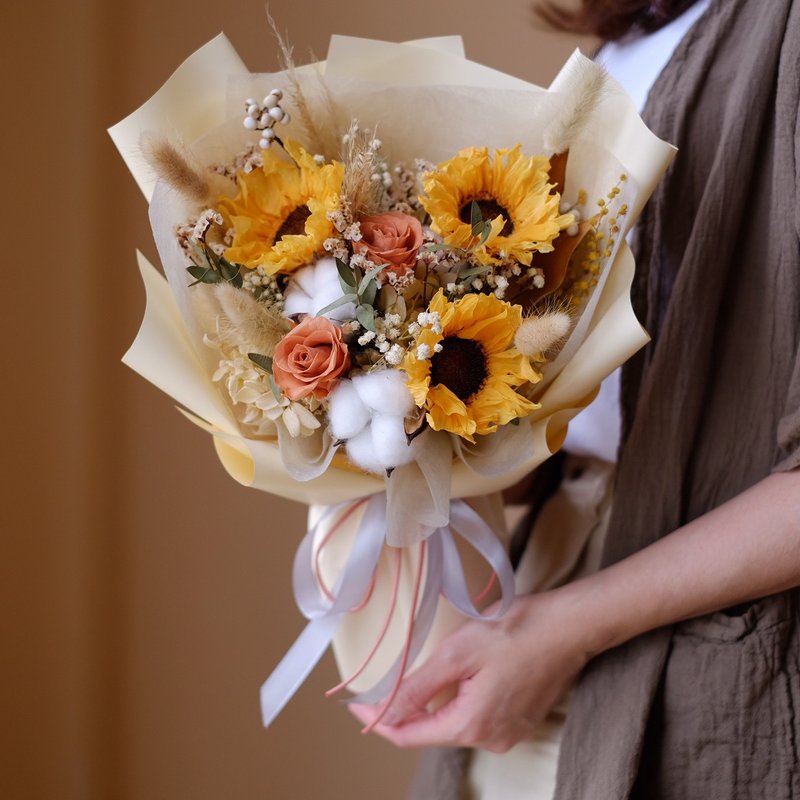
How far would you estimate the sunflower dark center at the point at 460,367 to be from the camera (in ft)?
1.95

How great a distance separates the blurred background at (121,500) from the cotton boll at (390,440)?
750mm

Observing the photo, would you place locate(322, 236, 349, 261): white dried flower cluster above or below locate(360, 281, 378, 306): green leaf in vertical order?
above

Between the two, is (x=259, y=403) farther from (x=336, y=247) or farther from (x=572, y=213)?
(x=572, y=213)

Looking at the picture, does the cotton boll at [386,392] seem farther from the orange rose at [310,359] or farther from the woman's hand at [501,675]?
the woman's hand at [501,675]

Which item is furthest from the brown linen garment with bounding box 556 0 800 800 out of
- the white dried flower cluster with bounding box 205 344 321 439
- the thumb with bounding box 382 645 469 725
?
the white dried flower cluster with bounding box 205 344 321 439

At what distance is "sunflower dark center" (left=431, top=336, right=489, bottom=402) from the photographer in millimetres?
595

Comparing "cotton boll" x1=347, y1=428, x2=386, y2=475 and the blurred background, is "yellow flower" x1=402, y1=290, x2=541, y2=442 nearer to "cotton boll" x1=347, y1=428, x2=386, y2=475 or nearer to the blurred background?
"cotton boll" x1=347, y1=428, x2=386, y2=475

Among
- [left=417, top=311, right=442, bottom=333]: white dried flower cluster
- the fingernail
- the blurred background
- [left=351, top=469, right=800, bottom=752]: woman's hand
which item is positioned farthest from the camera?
the blurred background

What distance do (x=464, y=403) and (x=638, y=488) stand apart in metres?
0.25

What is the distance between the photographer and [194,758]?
4.64 ft

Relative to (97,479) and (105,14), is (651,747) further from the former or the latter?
(105,14)

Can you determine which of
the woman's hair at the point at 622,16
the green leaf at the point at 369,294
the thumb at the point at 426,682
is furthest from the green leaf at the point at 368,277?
the woman's hair at the point at 622,16

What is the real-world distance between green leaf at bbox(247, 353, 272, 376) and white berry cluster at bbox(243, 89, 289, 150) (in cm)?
16

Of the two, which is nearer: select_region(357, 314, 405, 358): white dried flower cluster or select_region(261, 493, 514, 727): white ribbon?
select_region(357, 314, 405, 358): white dried flower cluster
